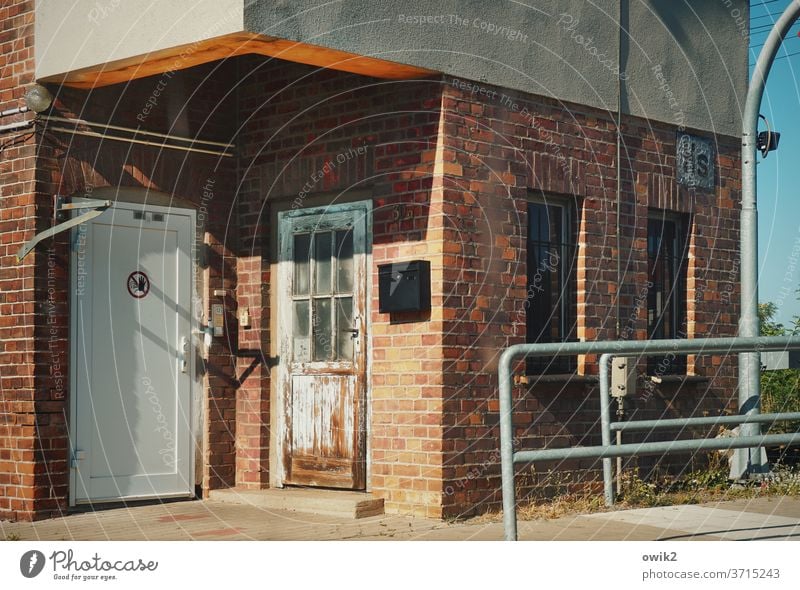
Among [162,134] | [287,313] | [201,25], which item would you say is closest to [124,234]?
[162,134]

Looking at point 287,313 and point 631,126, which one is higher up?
point 631,126

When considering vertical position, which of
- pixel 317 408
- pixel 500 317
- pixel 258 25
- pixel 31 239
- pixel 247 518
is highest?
pixel 258 25

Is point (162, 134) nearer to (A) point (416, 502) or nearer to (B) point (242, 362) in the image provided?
(B) point (242, 362)

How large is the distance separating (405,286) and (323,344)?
1.21 m

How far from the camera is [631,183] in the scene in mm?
10398

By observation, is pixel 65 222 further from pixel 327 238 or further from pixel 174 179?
pixel 327 238

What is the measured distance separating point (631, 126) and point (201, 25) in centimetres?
427

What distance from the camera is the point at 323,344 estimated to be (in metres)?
9.66

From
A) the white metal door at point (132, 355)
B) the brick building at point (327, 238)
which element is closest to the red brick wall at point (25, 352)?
the brick building at point (327, 238)

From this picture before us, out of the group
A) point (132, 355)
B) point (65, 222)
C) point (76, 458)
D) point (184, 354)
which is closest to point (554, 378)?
point (184, 354)

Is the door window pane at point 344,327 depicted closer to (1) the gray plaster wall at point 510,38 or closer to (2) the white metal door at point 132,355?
(2) the white metal door at point 132,355

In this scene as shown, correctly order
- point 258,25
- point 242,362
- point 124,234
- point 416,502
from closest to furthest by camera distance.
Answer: point 258,25 → point 416,502 → point 124,234 → point 242,362

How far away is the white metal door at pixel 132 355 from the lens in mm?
9148

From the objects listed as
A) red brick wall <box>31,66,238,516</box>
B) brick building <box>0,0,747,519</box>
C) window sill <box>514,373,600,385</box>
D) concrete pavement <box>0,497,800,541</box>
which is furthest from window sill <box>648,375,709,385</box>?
red brick wall <box>31,66,238,516</box>
